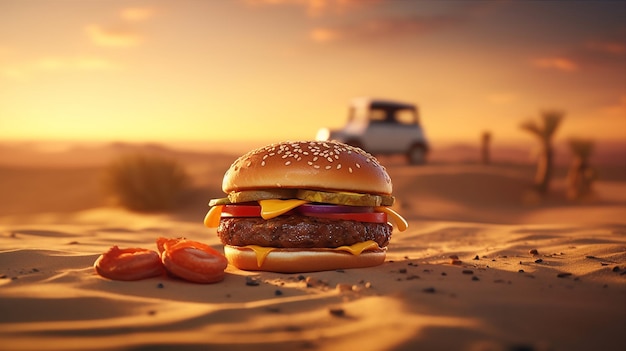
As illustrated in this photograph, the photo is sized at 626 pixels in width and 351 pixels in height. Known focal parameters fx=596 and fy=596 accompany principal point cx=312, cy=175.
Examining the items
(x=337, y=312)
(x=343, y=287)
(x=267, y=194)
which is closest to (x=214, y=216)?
(x=267, y=194)

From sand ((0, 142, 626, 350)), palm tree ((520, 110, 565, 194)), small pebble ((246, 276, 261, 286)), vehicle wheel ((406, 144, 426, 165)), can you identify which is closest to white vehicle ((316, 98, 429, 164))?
vehicle wheel ((406, 144, 426, 165))

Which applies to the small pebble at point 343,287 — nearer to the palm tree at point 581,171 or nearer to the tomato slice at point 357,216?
the tomato slice at point 357,216

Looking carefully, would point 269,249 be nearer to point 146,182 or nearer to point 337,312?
point 337,312

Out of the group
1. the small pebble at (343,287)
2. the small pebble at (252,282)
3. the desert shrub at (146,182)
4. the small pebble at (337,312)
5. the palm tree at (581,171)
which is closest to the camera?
the small pebble at (337,312)

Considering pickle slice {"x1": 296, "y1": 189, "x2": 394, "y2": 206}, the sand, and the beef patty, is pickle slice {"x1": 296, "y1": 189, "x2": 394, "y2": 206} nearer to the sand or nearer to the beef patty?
the beef patty

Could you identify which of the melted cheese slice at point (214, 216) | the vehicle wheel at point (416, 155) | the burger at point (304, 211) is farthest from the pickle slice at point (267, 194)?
the vehicle wheel at point (416, 155)

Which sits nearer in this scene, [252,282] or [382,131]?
[252,282]
